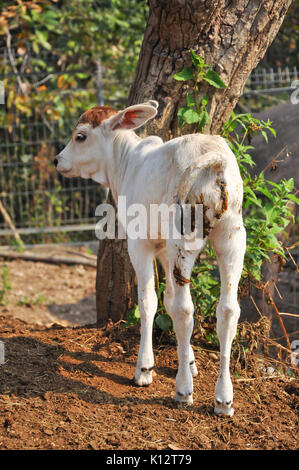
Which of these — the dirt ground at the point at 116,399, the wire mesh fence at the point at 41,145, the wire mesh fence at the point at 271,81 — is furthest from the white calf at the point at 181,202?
the wire mesh fence at the point at 41,145

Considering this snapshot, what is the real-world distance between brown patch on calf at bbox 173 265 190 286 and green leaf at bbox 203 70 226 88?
5.33 feet

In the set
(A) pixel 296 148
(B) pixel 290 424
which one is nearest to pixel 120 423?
(B) pixel 290 424

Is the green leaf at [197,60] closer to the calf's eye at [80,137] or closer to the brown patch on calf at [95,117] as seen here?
the brown patch on calf at [95,117]

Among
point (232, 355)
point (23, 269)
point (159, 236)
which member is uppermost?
point (159, 236)

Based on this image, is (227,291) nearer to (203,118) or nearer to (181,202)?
(181,202)

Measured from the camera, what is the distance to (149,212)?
421 cm

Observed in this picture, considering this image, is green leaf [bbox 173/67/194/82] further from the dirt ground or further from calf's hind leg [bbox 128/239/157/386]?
the dirt ground

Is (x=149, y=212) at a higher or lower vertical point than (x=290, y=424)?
higher

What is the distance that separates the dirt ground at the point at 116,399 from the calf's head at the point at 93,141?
1337 mm

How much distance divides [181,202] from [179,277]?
0.45m

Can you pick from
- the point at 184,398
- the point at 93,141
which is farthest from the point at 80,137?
the point at 184,398

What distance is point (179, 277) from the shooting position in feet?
12.6
